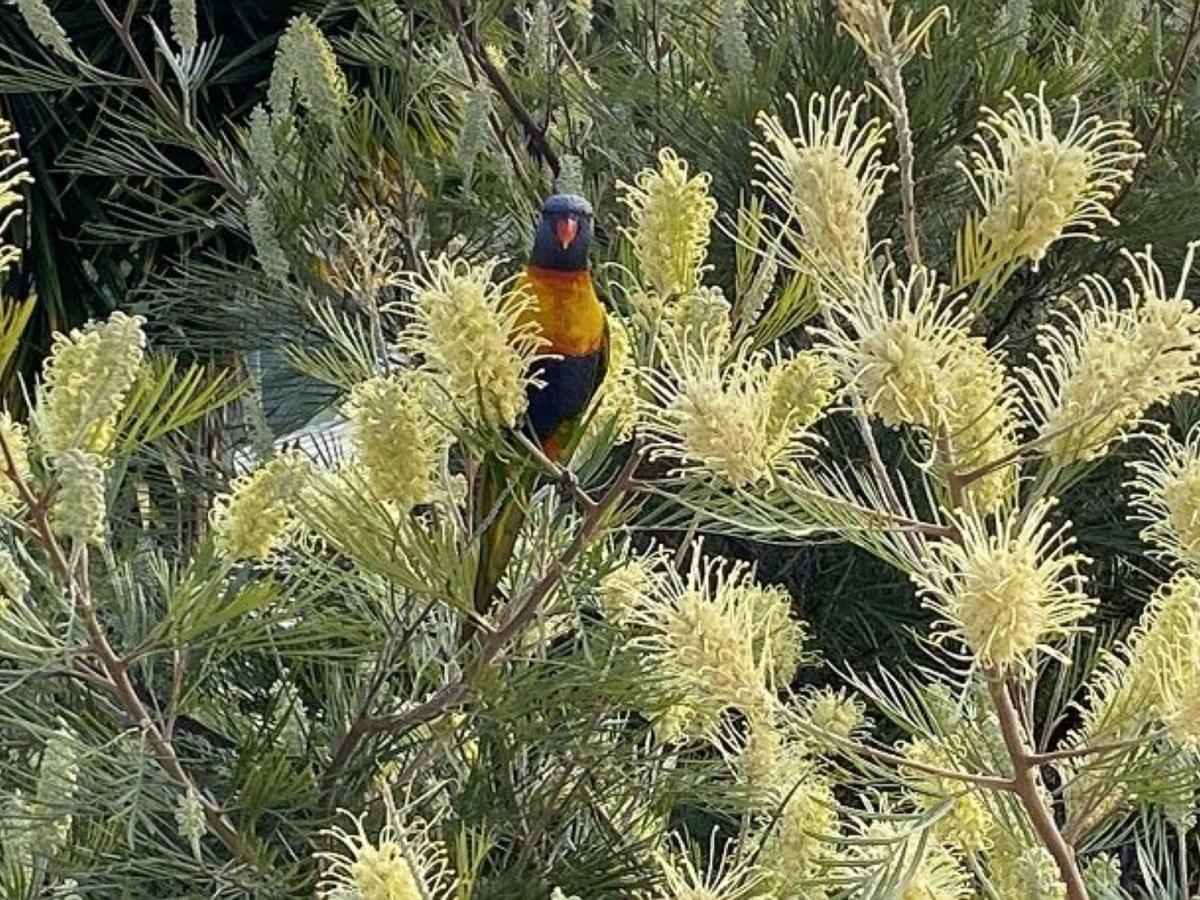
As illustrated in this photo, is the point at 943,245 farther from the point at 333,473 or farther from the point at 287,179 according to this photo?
the point at 333,473

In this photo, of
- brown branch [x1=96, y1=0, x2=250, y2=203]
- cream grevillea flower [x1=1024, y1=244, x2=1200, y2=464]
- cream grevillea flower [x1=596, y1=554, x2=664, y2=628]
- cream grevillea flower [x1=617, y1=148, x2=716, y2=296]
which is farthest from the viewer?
brown branch [x1=96, y1=0, x2=250, y2=203]

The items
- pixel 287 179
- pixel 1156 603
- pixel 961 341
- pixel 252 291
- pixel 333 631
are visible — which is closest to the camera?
pixel 961 341

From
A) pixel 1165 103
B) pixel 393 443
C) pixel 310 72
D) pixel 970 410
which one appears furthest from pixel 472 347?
pixel 1165 103

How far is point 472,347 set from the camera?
0.46m

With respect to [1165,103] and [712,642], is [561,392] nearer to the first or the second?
[712,642]

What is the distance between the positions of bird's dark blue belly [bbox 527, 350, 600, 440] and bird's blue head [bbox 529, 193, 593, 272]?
0.05m

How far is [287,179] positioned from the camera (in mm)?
1057

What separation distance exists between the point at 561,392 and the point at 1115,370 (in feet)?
0.85

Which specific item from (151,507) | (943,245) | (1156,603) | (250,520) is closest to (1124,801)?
(1156,603)

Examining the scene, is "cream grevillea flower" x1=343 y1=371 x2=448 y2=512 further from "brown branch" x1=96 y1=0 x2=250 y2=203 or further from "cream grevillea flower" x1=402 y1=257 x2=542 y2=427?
"brown branch" x1=96 y1=0 x2=250 y2=203

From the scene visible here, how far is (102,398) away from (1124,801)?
0.34 meters

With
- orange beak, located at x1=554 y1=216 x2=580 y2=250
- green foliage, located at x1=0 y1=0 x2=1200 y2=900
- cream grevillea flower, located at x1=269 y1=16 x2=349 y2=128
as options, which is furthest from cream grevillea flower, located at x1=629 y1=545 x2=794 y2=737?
cream grevillea flower, located at x1=269 y1=16 x2=349 y2=128

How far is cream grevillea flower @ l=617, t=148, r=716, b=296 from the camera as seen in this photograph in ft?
1.55

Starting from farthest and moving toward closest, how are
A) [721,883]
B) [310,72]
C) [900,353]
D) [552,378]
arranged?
1. [310,72]
2. [552,378]
3. [721,883]
4. [900,353]
